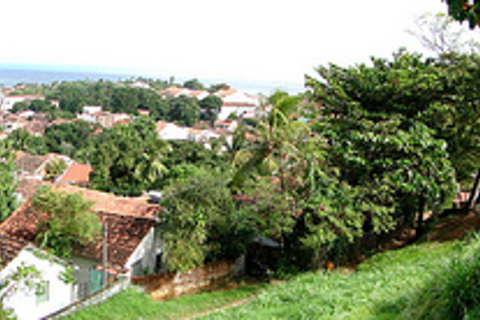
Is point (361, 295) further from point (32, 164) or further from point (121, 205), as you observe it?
point (32, 164)

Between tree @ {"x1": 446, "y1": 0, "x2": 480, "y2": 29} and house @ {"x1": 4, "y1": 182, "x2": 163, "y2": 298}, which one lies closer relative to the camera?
tree @ {"x1": 446, "y1": 0, "x2": 480, "y2": 29}

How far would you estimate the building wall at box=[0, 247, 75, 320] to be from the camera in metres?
10.7

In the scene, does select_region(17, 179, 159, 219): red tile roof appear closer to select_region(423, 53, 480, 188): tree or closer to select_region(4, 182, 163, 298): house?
select_region(4, 182, 163, 298): house

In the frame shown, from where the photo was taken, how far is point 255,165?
1484 centimetres

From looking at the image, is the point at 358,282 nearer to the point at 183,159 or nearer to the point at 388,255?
the point at 388,255

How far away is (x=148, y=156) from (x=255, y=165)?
13.5 metres

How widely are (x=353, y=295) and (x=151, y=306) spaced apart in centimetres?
525

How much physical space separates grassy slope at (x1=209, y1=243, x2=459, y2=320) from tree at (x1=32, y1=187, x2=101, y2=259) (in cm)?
643

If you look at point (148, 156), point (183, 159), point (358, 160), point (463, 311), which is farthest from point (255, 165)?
point (183, 159)

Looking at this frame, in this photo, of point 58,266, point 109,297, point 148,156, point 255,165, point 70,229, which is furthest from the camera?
point 148,156

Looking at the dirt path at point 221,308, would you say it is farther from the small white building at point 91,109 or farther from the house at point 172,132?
the small white building at point 91,109

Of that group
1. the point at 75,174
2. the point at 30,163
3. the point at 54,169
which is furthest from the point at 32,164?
the point at 75,174

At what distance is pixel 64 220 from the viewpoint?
43.6ft

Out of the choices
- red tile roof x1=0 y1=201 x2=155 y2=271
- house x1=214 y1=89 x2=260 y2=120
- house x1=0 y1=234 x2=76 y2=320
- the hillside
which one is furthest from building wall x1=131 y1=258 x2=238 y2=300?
house x1=214 y1=89 x2=260 y2=120
